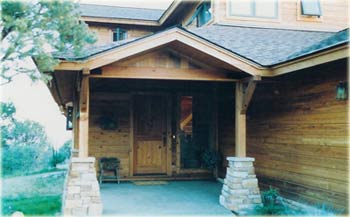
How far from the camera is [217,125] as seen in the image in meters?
9.98

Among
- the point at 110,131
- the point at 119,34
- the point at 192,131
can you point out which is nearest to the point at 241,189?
the point at 192,131

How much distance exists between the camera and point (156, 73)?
6473mm

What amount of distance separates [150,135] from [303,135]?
414 centimetres

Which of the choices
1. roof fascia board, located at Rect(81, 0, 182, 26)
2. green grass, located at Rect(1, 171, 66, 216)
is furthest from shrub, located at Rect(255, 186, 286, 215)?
roof fascia board, located at Rect(81, 0, 182, 26)

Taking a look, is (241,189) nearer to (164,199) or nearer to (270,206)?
(270,206)

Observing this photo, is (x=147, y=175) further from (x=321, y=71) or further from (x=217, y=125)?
(x=321, y=71)

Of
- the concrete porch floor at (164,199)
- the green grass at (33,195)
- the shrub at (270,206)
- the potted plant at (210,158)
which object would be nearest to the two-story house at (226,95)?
the potted plant at (210,158)

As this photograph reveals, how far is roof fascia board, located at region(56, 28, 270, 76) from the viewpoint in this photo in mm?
5910

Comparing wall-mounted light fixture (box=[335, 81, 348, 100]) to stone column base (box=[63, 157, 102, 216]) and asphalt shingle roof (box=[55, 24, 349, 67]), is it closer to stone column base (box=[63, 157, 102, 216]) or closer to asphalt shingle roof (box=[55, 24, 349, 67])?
asphalt shingle roof (box=[55, 24, 349, 67])

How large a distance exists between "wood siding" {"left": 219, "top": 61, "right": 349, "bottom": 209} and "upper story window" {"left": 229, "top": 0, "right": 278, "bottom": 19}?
102 inches

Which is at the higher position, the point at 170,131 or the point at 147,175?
the point at 170,131

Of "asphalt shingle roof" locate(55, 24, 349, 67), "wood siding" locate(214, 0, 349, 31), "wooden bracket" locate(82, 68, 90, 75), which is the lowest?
"wooden bracket" locate(82, 68, 90, 75)

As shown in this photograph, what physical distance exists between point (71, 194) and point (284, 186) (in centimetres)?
349

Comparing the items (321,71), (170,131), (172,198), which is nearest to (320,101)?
(321,71)
